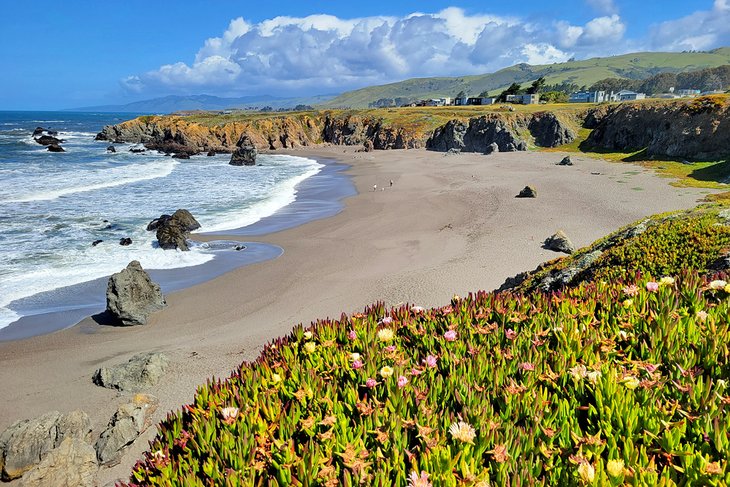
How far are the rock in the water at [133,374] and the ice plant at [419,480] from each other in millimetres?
8547

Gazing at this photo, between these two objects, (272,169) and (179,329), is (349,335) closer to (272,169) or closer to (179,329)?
(179,329)

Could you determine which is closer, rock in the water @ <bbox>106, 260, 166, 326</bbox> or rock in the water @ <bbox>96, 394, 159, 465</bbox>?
rock in the water @ <bbox>96, 394, 159, 465</bbox>

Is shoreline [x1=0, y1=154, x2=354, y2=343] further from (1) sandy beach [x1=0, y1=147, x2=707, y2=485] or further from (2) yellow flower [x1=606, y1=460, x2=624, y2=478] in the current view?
(2) yellow flower [x1=606, y1=460, x2=624, y2=478]

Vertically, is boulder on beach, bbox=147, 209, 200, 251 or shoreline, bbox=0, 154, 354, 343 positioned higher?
boulder on beach, bbox=147, 209, 200, 251

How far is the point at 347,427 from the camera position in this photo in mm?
2658

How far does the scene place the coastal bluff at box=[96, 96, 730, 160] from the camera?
36.6m

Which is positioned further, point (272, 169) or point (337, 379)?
point (272, 169)

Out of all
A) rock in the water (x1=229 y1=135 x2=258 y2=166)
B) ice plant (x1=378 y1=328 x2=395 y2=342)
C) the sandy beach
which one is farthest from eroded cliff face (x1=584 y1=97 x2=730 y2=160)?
rock in the water (x1=229 y1=135 x2=258 y2=166)

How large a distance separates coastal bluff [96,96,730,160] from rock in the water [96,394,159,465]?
41763 mm

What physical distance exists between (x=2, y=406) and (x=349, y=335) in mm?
9265

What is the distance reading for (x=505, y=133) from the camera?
194ft

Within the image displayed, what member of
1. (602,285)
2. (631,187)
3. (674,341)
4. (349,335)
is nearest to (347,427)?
(349,335)

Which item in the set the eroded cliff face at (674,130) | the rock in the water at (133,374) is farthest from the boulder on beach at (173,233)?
the eroded cliff face at (674,130)

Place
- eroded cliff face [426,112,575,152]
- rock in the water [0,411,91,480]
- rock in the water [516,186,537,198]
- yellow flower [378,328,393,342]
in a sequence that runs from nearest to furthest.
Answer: yellow flower [378,328,393,342]
rock in the water [0,411,91,480]
rock in the water [516,186,537,198]
eroded cliff face [426,112,575,152]
